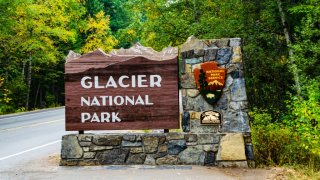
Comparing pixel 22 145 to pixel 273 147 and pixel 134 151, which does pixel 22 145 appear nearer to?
pixel 134 151

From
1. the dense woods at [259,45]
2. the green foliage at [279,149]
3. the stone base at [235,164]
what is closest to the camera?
the stone base at [235,164]

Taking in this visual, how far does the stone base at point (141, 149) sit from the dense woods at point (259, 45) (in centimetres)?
131

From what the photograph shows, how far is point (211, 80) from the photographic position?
8.62 metres

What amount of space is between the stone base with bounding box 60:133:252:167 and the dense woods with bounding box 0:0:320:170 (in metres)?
1.31

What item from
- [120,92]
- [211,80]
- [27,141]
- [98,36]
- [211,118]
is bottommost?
[27,141]

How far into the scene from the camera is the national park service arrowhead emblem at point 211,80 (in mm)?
8602

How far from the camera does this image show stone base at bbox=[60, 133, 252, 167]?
8586 millimetres

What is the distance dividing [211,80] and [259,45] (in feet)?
23.0

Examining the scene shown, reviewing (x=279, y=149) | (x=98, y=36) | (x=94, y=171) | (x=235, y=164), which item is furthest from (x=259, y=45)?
(x=98, y=36)

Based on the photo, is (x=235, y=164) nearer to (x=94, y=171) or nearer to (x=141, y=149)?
(x=141, y=149)

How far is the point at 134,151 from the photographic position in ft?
28.7

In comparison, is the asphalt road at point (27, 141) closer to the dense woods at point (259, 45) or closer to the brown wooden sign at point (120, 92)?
the brown wooden sign at point (120, 92)

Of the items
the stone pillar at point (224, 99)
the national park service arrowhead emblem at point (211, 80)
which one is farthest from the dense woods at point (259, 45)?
the national park service arrowhead emblem at point (211, 80)

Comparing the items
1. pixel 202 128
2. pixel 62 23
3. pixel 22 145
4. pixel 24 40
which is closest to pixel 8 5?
pixel 24 40
